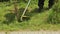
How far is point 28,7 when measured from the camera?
6020mm

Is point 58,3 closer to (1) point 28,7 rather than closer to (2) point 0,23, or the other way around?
(1) point 28,7

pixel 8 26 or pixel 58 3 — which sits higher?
pixel 58 3

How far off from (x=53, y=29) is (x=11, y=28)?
3.12 ft

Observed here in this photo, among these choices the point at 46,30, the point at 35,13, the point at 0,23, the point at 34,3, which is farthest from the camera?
the point at 34,3

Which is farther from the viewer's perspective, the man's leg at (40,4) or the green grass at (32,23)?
the man's leg at (40,4)

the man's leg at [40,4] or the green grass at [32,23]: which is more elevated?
the man's leg at [40,4]

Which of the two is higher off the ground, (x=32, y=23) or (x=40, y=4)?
(x=40, y=4)

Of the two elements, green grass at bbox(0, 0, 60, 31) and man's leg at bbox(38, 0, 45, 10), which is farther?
man's leg at bbox(38, 0, 45, 10)

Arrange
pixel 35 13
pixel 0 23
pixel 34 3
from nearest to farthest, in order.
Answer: pixel 0 23
pixel 35 13
pixel 34 3

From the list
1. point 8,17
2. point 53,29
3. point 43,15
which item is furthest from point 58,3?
point 8,17

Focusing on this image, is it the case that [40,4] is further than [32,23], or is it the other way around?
[40,4]

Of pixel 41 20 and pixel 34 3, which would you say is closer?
pixel 41 20

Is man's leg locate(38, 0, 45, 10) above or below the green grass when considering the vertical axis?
above

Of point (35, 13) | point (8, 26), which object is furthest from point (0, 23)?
point (35, 13)
